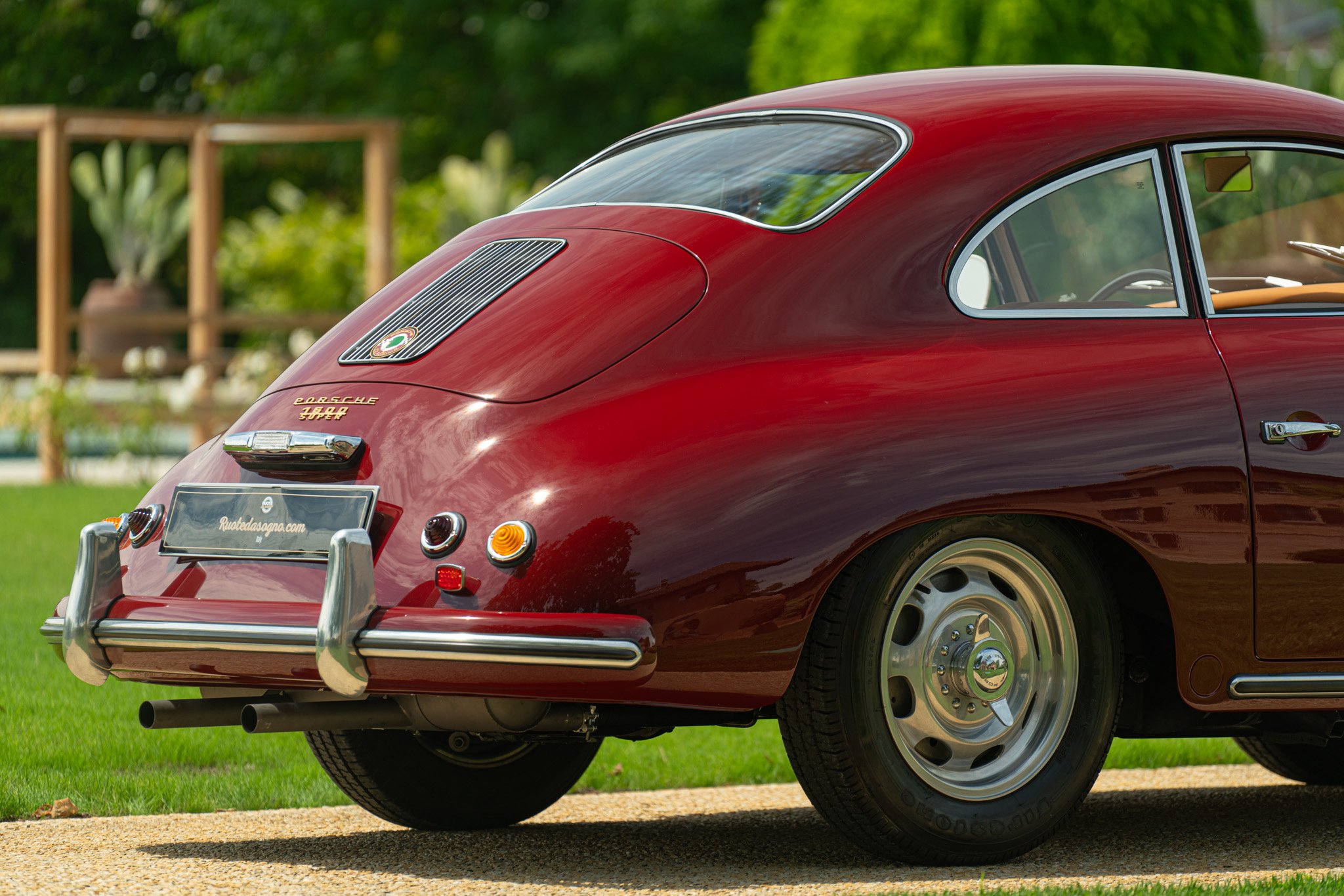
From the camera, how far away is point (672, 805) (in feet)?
19.1

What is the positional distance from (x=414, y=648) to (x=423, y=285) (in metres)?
1.11

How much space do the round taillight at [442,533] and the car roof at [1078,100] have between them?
1.47 m

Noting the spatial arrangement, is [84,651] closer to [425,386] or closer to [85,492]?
[425,386]

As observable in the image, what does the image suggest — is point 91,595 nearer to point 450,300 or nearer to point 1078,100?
point 450,300

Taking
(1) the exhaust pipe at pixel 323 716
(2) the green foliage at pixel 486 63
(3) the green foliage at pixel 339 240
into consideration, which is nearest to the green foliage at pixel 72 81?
(2) the green foliage at pixel 486 63

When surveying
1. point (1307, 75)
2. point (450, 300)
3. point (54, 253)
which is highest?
point (450, 300)

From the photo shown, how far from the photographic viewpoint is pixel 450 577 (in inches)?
163

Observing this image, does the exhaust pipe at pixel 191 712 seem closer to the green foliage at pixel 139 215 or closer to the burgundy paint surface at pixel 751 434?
the burgundy paint surface at pixel 751 434

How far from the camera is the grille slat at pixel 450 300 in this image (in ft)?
15.2

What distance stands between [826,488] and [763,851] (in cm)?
111

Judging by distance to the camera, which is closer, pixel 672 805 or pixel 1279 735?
pixel 1279 735

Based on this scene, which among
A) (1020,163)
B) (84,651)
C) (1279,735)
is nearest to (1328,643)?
(1279,735)

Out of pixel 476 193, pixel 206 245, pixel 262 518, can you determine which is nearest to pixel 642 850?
pixel 262 518

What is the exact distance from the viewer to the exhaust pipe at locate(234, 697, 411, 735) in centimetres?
433
